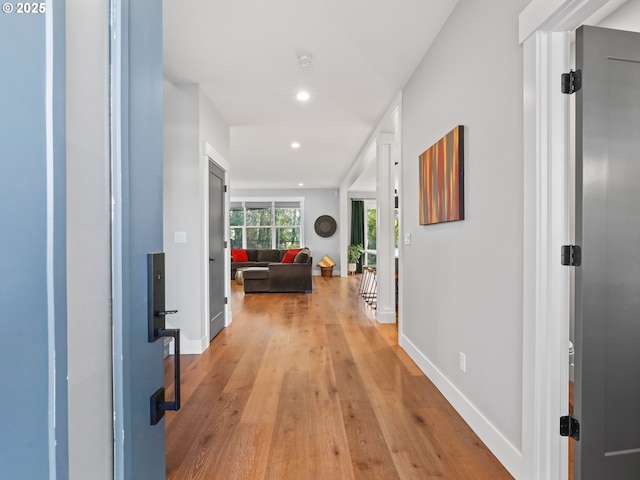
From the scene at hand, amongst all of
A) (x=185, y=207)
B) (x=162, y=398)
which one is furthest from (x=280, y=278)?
(x=162, y=398)

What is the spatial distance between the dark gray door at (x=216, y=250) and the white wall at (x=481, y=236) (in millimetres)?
2238

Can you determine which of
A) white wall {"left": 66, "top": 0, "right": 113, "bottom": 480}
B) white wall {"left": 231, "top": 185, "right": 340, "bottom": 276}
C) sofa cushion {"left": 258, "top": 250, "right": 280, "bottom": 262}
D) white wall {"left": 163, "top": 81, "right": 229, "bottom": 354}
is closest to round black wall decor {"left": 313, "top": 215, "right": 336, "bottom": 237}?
white wall {"left": 231, "top": 185, "right": 340, "bottom": 276}

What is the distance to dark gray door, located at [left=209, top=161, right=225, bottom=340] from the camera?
3688 mm

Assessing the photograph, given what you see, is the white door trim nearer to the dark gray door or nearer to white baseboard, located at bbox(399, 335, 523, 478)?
white baseboard, located at bbox(399, 335, 523, 478)

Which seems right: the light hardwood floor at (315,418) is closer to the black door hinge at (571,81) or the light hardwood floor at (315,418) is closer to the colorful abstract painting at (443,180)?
the colorful abstract painting at (443,180)

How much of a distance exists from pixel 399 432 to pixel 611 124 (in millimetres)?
1813

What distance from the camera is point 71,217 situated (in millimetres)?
516

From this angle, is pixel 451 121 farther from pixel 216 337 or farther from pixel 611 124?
pixel 216 337

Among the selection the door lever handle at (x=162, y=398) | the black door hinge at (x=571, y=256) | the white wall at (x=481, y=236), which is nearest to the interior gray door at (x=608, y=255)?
the black door hinge at (x=571, y=256)

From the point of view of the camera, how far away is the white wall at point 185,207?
3.30m

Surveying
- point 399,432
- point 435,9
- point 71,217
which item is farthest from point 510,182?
point 71,217

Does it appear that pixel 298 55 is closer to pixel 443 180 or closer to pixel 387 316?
pixel 443 180

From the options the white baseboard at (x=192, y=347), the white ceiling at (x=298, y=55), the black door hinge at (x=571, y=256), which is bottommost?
the white baseboard at (x=192, y=347)

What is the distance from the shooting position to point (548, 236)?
1.40 m
